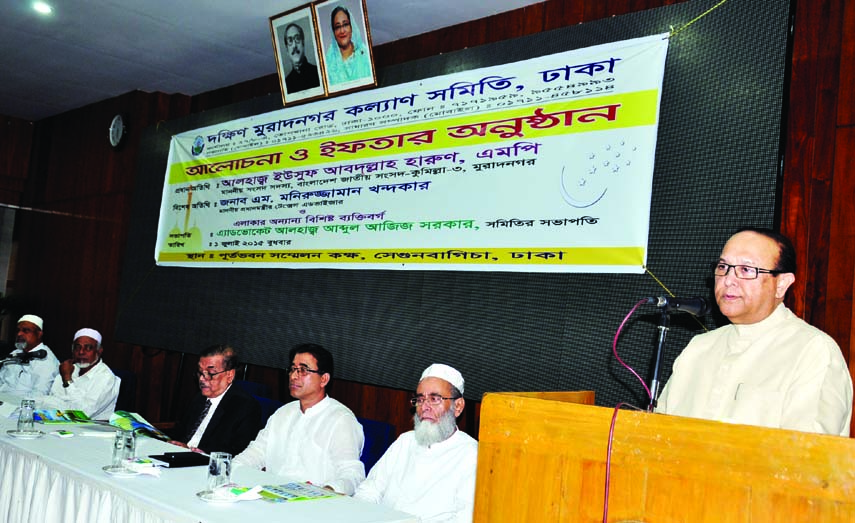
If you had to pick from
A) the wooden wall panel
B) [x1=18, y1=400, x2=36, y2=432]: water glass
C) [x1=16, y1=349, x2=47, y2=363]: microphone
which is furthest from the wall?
[x1=18, y1=400, x2=36, y2=432]: water glass

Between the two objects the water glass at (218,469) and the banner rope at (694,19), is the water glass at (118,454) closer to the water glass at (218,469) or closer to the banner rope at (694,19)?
the water glass at (218,469)

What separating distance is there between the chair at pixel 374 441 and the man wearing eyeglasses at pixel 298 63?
7.27 feet

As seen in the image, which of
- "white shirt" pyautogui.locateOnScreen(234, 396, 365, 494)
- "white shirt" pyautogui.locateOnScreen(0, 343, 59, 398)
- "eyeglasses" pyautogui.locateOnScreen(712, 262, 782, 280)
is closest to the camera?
"eyeglasses" pyautogui.locateOnScreen(712, 262, 782, 280)

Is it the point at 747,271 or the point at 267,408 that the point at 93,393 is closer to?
the point at 267,408

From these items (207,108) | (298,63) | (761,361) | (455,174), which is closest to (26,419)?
(455,174)

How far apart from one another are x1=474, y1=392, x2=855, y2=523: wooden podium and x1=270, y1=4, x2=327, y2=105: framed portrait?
11.4 ft

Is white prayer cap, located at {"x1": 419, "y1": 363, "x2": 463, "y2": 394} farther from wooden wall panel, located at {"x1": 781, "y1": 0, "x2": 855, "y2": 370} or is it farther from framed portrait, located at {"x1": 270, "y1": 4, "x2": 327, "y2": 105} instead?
framed portrait, located at {"x1": 270, "y1": 4, "x2": 327, "y2": 105}

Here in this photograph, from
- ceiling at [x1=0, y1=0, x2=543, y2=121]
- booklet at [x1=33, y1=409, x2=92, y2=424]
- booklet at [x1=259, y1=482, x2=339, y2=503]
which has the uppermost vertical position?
ceiling at [x1=0, y1=0, x2=543, y2=121]

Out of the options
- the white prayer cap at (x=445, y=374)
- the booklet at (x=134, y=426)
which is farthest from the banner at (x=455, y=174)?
the booklet at (x=134, y=426)

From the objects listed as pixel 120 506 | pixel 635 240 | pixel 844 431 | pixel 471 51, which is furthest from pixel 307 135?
pixel 844 431

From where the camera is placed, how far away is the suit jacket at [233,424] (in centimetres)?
406

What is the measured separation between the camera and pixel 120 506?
259cm

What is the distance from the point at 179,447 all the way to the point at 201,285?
7.97ft

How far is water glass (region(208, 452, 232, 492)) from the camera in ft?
8.30
